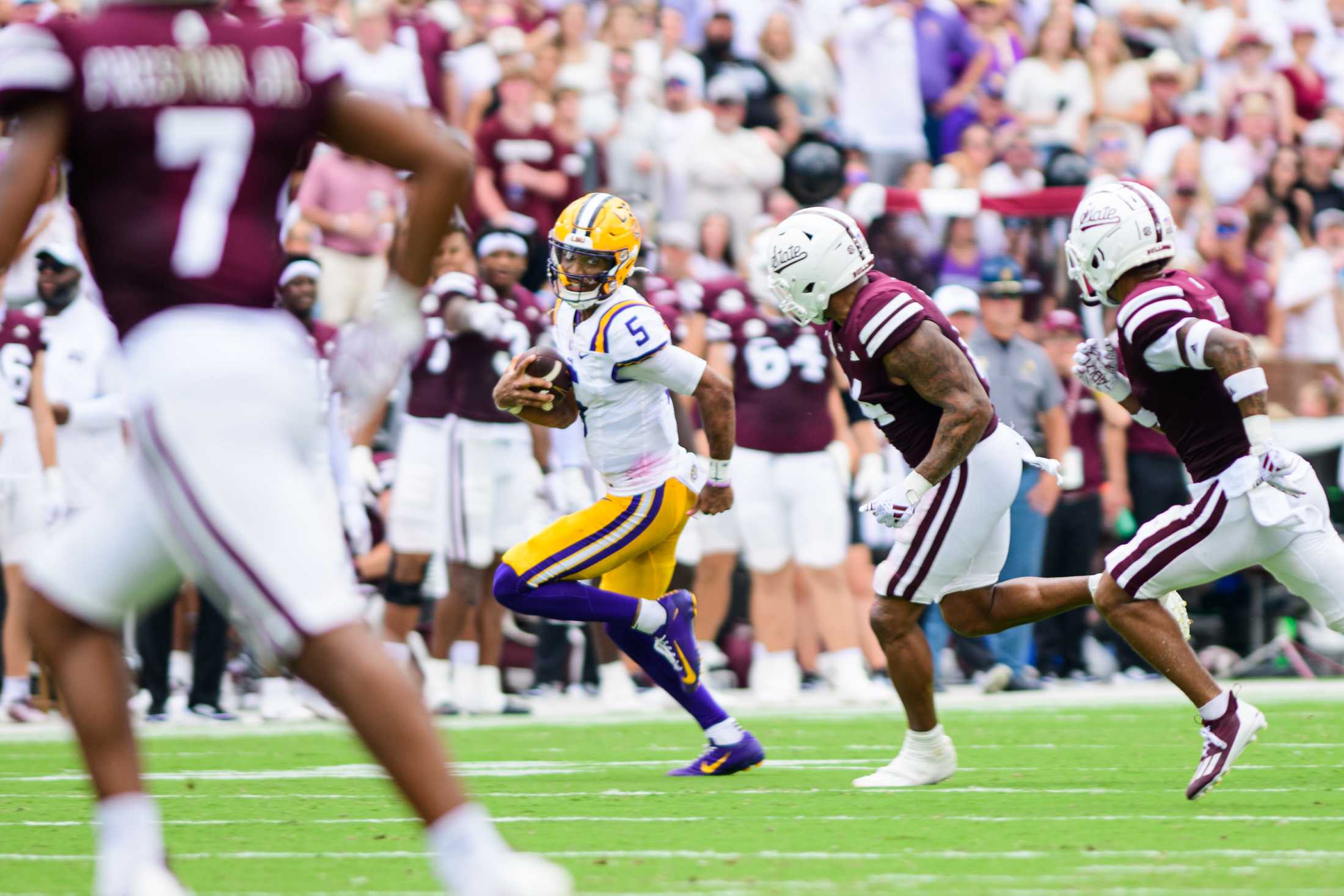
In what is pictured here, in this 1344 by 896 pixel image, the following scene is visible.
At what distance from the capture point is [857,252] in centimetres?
654

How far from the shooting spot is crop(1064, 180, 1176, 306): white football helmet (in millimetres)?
6148

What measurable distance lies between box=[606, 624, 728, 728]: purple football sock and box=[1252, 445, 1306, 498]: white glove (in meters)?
2.06

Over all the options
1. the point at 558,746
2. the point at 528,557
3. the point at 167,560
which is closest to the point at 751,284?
the point at 558,746

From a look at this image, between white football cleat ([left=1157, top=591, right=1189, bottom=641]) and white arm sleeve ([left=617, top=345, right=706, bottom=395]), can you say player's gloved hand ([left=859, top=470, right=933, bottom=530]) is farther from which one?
white arm sleeve ([left=617, top=345, right=706, bottom=395])

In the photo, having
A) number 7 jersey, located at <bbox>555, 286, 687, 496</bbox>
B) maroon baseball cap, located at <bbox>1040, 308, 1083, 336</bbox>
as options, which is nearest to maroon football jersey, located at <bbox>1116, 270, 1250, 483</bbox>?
number 7 jersey, located at <bbox>555, 286, 687, 496</bbox>

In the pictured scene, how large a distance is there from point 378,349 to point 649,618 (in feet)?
11.5

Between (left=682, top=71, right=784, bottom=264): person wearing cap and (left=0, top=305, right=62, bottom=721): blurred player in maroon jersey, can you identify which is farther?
(left=682, top=71, right=784, bottom=264): person wearing cap

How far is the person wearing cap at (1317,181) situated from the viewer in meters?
13.5

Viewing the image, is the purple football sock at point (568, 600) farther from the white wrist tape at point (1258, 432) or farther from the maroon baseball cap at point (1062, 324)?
the maroon baseball cap at point (1062, 324)

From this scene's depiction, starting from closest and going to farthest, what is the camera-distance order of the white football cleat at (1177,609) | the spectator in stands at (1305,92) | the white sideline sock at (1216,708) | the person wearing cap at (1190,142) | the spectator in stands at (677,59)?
the white sideline sock at (1216,708), the white football cleat at (1177,609), the spectator in stands at (677,59), the person wearing cap at (1190,142), the spectator in stands at (1305,92)

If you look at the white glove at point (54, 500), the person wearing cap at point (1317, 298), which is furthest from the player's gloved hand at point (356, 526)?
the person wearing cap at point (1317, 298)

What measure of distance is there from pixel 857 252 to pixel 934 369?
0.51 m

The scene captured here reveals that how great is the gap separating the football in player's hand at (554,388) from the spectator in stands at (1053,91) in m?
7.54

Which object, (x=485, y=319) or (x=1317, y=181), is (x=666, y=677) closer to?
(x=485, y=319)
